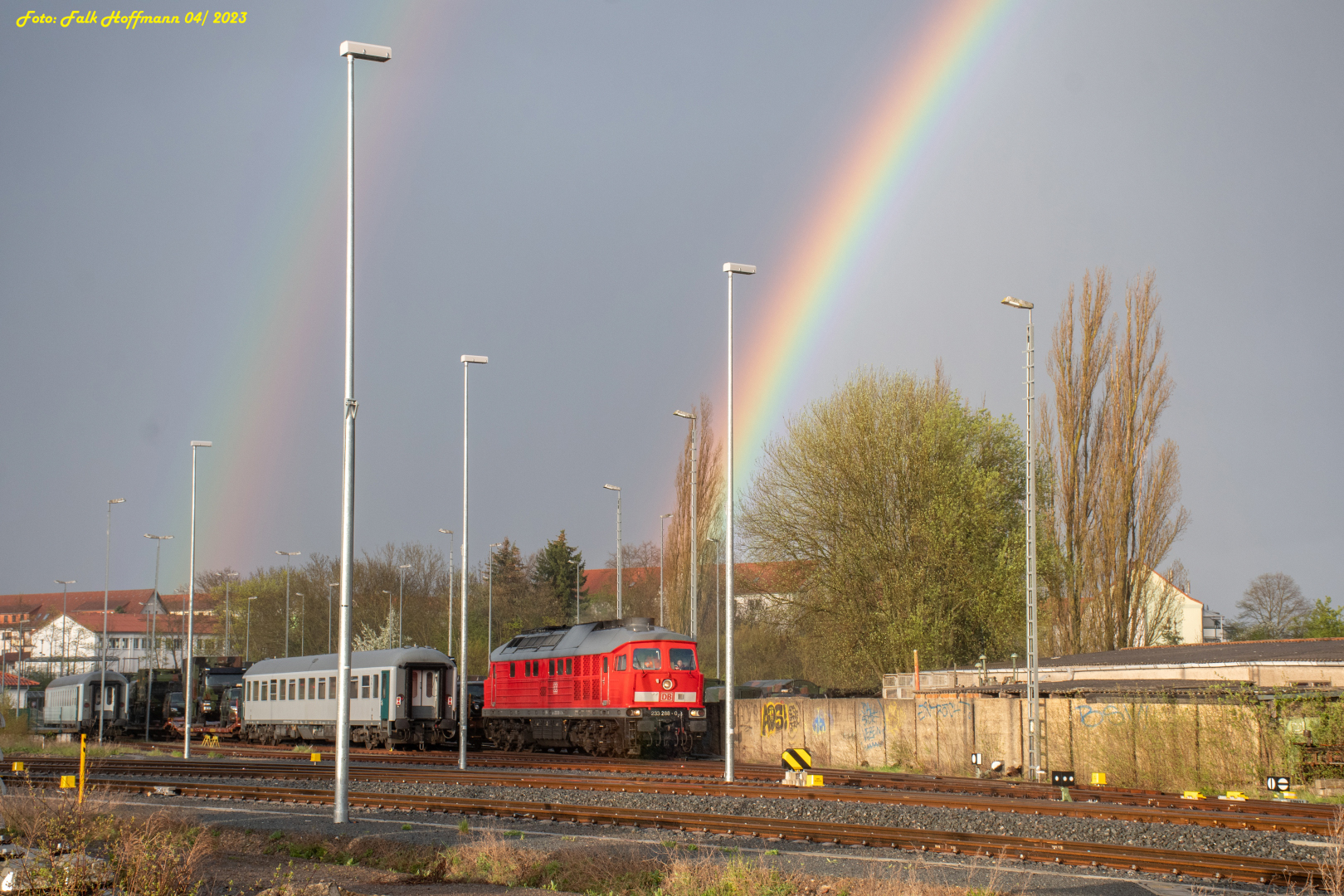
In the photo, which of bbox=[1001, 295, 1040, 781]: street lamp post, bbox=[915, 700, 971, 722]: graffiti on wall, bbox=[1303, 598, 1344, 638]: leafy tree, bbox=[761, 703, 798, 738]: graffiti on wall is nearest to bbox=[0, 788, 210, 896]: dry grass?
bbox=[1001, 295, 1040, 781]: street lamp post

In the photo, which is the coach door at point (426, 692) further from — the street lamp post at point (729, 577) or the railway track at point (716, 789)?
the street lamp post at point (729, 577)

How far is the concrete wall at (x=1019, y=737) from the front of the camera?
2260 centimetres

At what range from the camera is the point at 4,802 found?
1523 centimetres

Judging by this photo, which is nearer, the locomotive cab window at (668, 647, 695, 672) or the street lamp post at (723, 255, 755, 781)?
the street lamp post at (723, 255, 755, 781)

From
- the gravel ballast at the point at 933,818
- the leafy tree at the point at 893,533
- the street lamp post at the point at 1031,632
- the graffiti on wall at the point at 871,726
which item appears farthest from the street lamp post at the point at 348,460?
the leafy tree at the point at 893,533

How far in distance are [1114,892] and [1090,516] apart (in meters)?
35.5

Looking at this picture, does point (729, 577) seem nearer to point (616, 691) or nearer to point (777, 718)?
point (616, 691)

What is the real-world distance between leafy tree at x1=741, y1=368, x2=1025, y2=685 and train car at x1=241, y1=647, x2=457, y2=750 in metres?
13.7

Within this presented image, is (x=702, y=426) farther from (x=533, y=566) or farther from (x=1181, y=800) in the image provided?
(x=533, y=566)

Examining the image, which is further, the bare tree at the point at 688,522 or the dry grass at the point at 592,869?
the bare tree at the point at 688,522

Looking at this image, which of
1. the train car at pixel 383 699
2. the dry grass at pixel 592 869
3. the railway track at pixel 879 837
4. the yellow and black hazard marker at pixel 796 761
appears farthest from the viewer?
the train car at pixel 383 699

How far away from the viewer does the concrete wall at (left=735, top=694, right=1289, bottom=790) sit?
22600 millimetres

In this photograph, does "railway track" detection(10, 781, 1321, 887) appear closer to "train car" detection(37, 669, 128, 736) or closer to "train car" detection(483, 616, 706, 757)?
"train car" detection(483, 616, 706, 757)

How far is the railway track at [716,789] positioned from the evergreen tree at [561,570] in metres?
67.5
